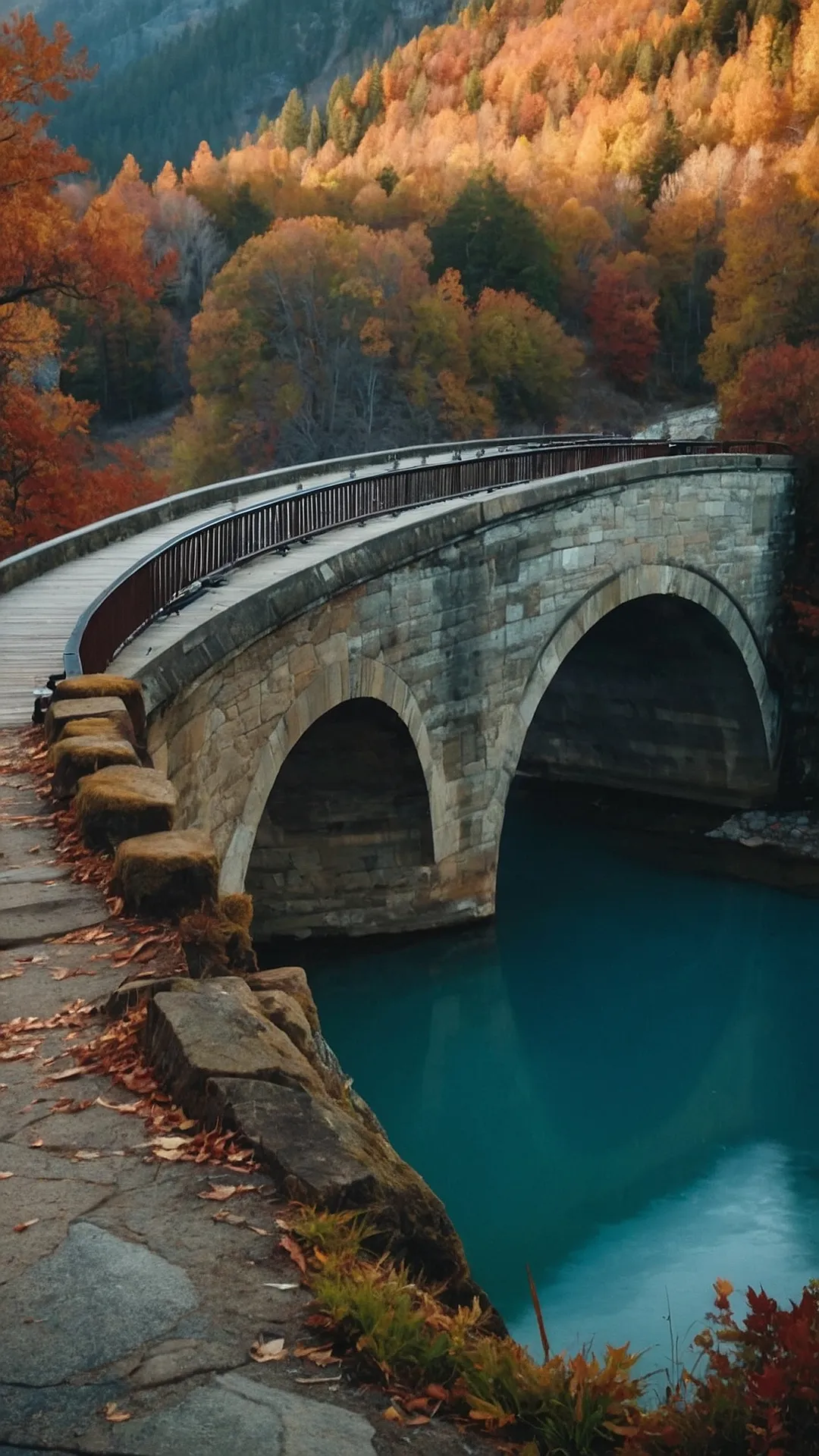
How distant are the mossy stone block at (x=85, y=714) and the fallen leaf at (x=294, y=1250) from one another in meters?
4.55

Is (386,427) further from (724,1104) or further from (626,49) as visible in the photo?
(626,49)

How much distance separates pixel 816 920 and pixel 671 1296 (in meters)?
10.4

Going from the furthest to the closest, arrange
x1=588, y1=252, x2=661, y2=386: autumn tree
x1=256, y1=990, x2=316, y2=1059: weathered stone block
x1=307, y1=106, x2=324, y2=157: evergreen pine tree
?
x1=307, y1=106, x2=324, y2=157: evergreen pine tree → x1=588, y1=252, x2=661, y2=386: autumn tree → x1=256, y1=990, x2=316, y2=1059: weathered stone block

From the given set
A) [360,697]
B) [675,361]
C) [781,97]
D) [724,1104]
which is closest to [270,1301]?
[360,697]

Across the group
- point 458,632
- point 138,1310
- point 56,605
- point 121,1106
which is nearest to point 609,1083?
point 458,632

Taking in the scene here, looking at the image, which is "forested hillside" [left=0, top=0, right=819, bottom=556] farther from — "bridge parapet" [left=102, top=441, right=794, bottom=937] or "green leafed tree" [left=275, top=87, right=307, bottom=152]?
"green leafed tree" [left=275, top=87, right=307, bottom=152]

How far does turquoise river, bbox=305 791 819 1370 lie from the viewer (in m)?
12.3

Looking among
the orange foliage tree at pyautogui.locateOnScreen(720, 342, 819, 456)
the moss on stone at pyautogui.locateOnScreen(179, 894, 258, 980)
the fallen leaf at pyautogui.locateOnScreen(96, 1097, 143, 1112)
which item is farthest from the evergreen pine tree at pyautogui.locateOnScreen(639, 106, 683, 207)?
the fallen leaf at pyautogui.locateOnScreen(96, 1097, 143, 1112)

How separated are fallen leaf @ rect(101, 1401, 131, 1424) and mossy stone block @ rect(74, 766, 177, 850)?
3319 mm

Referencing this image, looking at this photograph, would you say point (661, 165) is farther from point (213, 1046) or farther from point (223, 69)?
point (223, 69)

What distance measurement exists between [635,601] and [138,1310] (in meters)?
22.2

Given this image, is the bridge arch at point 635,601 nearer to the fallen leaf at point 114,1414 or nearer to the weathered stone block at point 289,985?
the weathered stone block at point 289,985

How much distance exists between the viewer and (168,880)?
18.3 feet

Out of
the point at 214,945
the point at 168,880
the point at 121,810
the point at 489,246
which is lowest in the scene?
the point at 214,945
